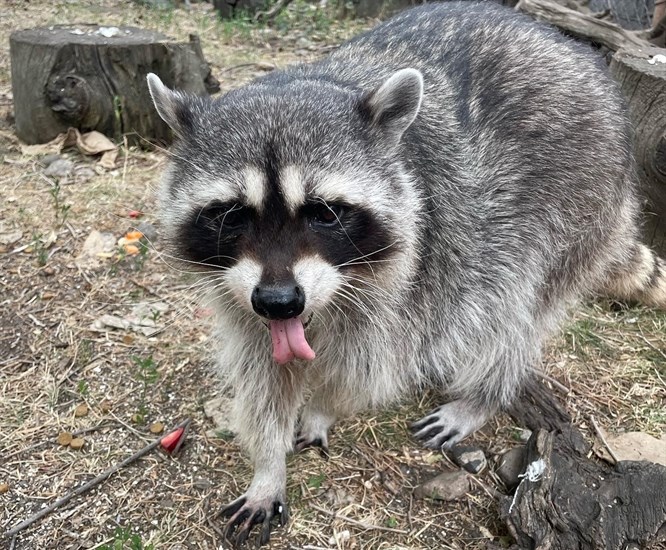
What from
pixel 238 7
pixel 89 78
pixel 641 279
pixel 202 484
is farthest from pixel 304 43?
pixel 202 484

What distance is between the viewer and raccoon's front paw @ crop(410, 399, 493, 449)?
2546mm

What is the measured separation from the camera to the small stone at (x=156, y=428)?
2484mm

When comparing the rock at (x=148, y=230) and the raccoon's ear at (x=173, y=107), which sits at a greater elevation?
the raccoon's ear at (x=173, y=107)

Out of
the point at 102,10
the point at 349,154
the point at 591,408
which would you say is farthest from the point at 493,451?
the point at 102,10

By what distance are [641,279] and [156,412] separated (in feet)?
6.91

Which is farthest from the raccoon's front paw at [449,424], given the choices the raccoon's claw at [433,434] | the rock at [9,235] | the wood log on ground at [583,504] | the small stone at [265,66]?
the small stone at [265,66]

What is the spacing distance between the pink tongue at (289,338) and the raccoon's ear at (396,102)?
0.64 meters

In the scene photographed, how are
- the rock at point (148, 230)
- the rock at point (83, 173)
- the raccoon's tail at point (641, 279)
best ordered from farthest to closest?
the rock at point (83, 173) < the rock at point (148, 230) < the raccoon's tail at point (641, 279)

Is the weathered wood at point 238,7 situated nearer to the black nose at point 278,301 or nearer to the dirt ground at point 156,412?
the dirt ground at point 156,412

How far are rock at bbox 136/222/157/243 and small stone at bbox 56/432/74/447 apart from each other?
4.43 ft

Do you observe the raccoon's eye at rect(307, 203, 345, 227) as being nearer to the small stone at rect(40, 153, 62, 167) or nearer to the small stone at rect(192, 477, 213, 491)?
the small stone at rect(192, 477, 213, 491)

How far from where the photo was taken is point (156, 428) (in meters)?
2.49

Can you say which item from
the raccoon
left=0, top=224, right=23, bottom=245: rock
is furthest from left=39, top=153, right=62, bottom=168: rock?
the raccoon

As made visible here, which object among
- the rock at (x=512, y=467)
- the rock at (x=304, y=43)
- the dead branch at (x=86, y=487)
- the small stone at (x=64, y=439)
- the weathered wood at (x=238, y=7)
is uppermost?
the rock at (x=512, y=467)
